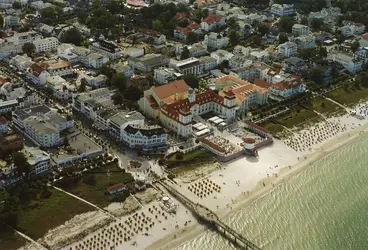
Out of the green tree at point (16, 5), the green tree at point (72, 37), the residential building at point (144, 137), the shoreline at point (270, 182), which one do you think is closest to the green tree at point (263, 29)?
the green tree at point (72, 37)

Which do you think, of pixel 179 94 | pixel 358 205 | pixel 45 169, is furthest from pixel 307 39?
pixel 45 169

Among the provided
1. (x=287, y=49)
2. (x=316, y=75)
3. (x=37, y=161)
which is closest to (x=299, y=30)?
(x=287, y=49)

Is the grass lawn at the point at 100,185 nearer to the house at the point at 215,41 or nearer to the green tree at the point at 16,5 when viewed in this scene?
the house at the point at 215,41

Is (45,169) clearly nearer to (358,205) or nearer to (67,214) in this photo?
(67,214)

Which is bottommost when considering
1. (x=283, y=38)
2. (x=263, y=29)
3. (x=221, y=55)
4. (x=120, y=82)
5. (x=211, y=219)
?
(x=263, y=29)

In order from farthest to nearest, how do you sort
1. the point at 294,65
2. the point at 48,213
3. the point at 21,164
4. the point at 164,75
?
the point at 294,65 → the point at 164,75 → the point at 21,164 → the point at 48,213

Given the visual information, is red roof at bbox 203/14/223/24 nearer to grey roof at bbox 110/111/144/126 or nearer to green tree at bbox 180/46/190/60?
green tree at bbox 180/46/190/60

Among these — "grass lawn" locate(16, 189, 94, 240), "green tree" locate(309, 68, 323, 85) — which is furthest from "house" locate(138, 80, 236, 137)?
"grass lawn" locate(16, 189, 94, 240)

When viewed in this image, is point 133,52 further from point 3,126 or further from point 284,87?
point 3,126
